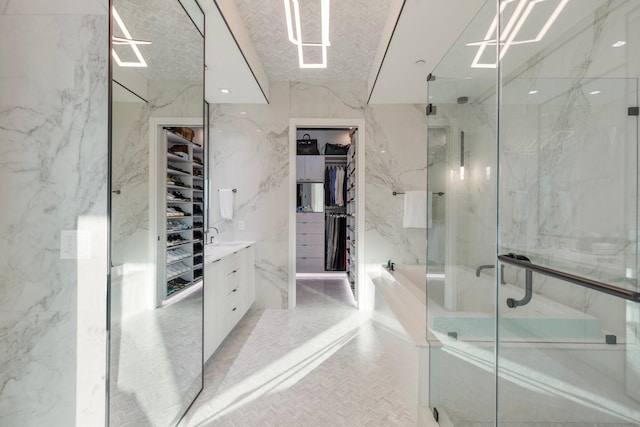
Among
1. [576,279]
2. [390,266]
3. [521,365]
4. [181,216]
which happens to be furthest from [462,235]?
[181,216]

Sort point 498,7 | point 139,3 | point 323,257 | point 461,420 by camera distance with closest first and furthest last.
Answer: point 139,3, point 498,7, point 461,420, point 323,257

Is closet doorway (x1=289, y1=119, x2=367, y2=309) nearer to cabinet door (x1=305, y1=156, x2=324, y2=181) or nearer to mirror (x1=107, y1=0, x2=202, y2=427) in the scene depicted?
cabinet door (x1=305, y1=156, x2=324, y2=181)

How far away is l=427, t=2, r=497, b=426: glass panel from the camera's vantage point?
146 cm

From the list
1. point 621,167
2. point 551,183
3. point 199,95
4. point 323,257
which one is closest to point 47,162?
point 199,95

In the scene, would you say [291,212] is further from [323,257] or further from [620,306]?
[620,306]

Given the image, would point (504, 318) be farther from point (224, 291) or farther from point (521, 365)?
point (224, 291)

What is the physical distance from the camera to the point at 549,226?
1527mm

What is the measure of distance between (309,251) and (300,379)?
131 inches

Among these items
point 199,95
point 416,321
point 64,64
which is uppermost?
point 199,95

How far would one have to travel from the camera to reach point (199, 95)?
1.81 meters

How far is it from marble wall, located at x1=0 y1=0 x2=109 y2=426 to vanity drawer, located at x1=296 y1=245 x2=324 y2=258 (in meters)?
4.22

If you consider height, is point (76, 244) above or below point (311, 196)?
below

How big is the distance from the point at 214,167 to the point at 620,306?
3.63m

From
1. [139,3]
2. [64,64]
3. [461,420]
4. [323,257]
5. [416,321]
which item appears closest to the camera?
[64,64]
